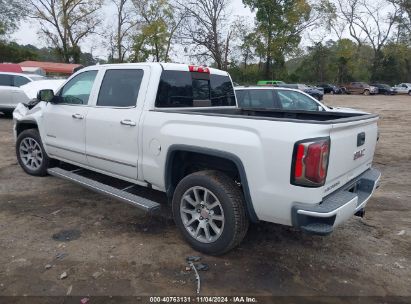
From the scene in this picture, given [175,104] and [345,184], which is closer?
[345,184]

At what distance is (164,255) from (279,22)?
49.7 m

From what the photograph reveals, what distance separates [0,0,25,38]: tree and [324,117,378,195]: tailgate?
52152 mm

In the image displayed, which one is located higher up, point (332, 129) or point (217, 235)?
point (332, 129)

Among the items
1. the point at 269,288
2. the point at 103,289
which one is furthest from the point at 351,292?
the point at 103,289

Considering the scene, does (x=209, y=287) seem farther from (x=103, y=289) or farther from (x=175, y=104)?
(x=175, y=104)

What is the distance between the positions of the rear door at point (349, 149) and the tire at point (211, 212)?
0.86 m

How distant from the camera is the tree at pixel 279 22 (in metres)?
48.8

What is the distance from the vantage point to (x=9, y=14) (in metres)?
49.2

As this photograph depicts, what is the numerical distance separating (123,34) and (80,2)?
6.87m

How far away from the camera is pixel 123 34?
51.5m

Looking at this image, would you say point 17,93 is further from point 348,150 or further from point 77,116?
point 348,150

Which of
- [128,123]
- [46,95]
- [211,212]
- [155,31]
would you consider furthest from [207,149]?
[155,31]

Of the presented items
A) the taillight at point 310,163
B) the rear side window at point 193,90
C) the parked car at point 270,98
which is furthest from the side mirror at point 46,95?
the parked car at point 270,98

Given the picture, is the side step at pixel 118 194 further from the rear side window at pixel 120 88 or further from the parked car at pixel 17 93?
the parked car at pixel 17 93
